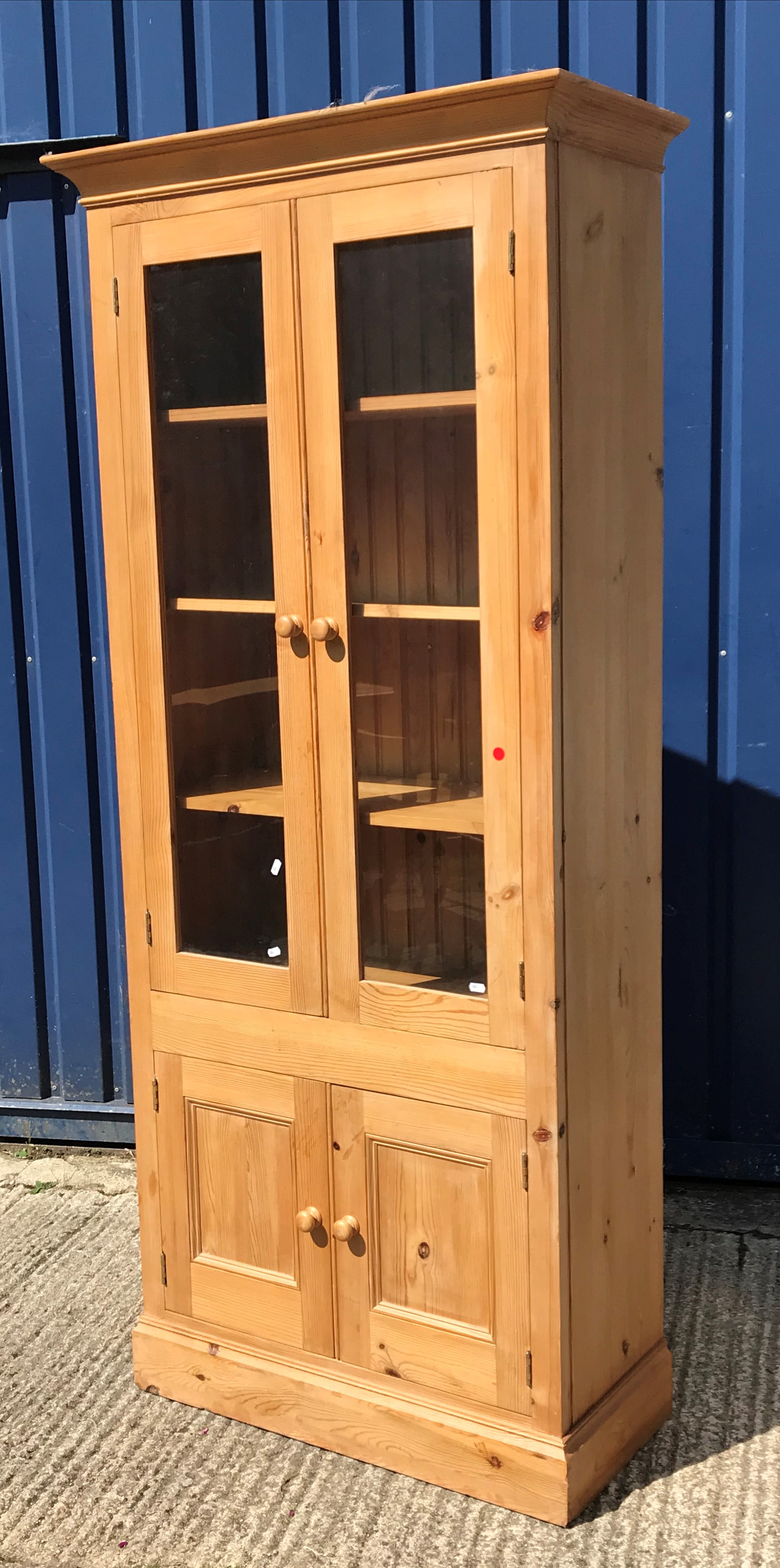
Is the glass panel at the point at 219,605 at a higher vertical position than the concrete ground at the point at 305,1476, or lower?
higher

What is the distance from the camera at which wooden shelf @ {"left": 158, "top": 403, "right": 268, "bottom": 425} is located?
2.33 meters

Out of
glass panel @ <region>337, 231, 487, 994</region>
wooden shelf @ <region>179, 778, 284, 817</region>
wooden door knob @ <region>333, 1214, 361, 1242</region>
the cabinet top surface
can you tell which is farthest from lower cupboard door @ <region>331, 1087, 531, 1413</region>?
the cabinet top surface

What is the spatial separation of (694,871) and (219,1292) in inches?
52.4

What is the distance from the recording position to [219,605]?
8.00 feet

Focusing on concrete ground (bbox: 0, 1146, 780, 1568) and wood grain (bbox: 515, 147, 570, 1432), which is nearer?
wood grain (bbox: 515, 147, 570, 1432)

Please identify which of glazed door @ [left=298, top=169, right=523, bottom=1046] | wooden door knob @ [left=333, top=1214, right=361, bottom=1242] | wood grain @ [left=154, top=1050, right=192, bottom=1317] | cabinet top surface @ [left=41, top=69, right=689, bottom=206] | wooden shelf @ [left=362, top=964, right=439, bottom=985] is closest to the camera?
cabinet top surface @ [left=41, top=69, right=689, bottom=206]

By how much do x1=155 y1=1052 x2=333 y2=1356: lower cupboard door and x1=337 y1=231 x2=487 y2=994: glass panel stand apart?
0.34 meters

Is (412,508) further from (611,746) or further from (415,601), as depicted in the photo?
(611,746)

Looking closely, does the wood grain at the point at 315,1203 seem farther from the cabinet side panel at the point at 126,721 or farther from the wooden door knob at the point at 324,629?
the wooden door knob at the point at 324,629

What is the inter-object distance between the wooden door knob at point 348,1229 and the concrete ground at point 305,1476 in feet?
1.25

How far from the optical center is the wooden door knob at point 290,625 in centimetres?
232

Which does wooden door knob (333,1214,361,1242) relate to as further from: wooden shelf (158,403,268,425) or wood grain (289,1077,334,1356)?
wooden shelf (158,403,268,425)

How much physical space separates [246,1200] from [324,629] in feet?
3.34

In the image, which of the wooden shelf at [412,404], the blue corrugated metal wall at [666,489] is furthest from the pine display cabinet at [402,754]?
the blue corrugated metal wall at [666,489]
